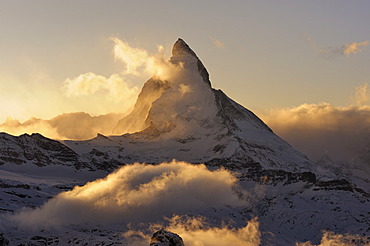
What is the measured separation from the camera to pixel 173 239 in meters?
134

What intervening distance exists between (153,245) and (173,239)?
4.28 metres

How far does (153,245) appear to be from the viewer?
5221 inches
